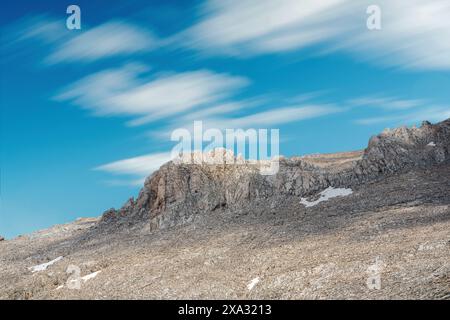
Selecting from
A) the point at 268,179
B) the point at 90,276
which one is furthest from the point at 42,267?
the point at 268,179

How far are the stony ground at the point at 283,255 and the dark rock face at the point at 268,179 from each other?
184 cm

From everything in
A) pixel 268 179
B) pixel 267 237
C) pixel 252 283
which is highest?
pixel 268 179

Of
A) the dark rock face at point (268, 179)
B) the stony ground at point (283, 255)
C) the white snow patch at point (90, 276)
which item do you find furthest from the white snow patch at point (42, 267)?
the dark rock face at point (268, 179)

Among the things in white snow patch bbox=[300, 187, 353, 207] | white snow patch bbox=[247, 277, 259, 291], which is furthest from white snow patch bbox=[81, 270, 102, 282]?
white snow patch bbox=[300, 187, 353, 207]

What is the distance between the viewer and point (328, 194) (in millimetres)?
51500

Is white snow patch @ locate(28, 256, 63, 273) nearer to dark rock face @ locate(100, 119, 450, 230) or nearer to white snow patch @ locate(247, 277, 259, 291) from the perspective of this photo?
dark rock face @ locate(100, 119, 450, 230)

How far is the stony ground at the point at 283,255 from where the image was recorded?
27.8m

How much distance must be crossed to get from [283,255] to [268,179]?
20.7 meters

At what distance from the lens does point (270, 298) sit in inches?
1118

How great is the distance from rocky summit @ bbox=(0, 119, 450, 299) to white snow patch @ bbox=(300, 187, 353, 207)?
0.12 meters

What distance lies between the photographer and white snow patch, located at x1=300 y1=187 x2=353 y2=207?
164ft

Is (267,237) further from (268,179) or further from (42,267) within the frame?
(42,267)

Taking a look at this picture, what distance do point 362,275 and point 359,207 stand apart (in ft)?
59.3

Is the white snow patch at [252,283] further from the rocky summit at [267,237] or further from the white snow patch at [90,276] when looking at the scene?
the white snow patch at [90,276]
